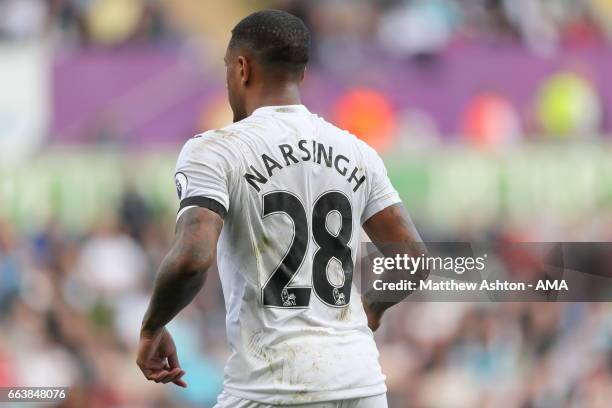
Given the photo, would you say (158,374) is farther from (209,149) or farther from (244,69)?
(244,69)

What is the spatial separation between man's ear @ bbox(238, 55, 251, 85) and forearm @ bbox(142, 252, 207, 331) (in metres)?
0.69

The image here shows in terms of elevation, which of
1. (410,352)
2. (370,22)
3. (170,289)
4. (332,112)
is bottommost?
(170,289)

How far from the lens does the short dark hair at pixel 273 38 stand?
4.01m

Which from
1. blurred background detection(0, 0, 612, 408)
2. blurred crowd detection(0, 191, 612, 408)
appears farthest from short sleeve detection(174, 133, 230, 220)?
blurred background detection(0, 0, 612, 408)

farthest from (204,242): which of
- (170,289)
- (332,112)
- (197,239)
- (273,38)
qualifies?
(332,112)

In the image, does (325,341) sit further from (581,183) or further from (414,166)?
(581,183)

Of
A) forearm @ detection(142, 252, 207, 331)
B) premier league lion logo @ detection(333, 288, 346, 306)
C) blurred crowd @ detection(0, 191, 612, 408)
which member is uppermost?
blurred crowd @ detection(0, 191, 612, 408)

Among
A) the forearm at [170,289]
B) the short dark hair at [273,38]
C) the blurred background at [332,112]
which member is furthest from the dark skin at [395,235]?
the blurred background at [332,112]

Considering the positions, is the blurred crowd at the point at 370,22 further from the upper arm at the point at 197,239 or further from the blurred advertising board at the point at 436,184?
the upper arm at the point at 197,239

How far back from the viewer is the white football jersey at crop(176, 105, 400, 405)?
152 inches

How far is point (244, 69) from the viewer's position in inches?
159

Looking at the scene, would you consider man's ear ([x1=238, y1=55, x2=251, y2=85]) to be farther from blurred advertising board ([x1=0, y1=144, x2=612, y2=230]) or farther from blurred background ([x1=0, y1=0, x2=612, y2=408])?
blurred advertising board ([x1=0, y1=144, x2=612, y2=230])

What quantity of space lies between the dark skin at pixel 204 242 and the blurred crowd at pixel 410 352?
4.78 meters

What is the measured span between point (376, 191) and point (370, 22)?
1089 centimetres
